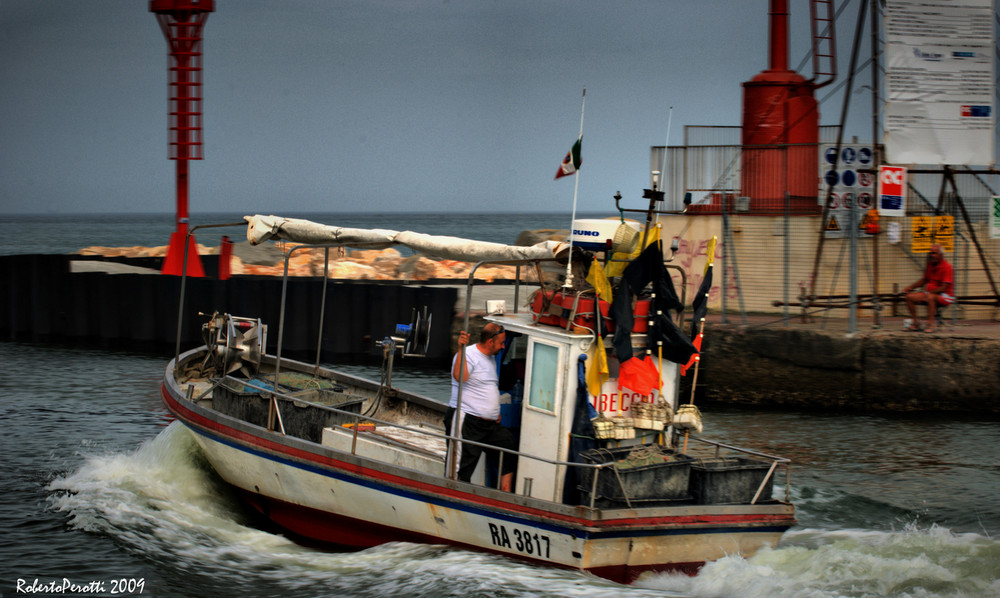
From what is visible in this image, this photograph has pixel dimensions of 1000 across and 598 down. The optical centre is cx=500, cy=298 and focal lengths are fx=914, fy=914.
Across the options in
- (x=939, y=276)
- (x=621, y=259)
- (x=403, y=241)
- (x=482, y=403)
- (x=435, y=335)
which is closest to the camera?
(x=621, y=259)

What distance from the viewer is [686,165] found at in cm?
2039

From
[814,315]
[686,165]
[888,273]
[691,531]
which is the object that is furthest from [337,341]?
[691,531]

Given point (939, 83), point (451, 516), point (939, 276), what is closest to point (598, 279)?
point (451, 516)

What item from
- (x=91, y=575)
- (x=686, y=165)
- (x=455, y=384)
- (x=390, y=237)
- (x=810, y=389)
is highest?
(x=686, y=165)

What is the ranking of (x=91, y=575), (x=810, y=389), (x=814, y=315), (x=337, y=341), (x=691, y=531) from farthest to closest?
1. (x=337, y=341)
2. (x=814, y=315)
3. (x=810, y=389)
4. (x=91, y=575)
5. (x=691, y=531)

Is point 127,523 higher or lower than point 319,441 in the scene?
lower

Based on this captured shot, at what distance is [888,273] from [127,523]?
1503cm

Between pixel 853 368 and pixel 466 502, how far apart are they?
10643 mm

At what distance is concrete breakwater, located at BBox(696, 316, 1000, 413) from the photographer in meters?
16.0

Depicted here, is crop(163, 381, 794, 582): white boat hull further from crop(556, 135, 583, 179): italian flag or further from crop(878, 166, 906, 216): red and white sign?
crop(878, 166, 906, 216): red and white sign

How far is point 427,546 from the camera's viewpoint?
9.05m

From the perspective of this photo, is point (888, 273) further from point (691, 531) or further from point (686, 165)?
point (691, 531)

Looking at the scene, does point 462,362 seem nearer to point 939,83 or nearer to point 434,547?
point 434,547
